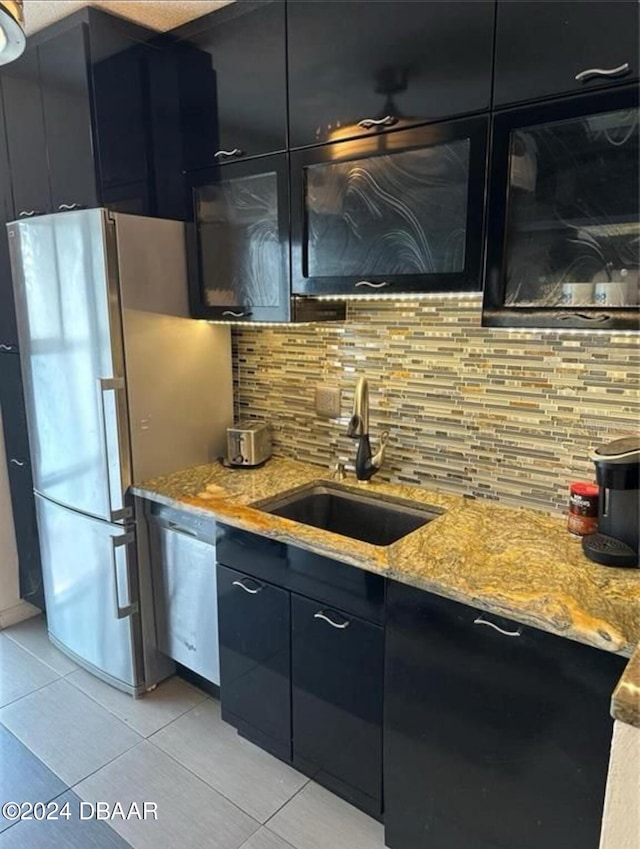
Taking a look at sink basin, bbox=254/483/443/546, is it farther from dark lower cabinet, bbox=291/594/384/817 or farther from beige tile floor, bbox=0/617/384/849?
beige tile floor, bbox=0/617/384/849

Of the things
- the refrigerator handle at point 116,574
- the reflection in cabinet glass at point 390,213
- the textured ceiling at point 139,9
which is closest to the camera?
the reflection in cabinet glass at point 390,213

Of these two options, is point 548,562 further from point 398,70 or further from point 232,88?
point 232,88

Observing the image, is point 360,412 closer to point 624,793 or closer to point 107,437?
point 107,437

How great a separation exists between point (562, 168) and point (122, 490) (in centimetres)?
176

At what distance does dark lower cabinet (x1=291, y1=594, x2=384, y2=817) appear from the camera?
5.22 ft

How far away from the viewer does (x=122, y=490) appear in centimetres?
212

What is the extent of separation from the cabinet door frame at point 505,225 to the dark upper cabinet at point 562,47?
29mm

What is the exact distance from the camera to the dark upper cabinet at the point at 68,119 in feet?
6.57

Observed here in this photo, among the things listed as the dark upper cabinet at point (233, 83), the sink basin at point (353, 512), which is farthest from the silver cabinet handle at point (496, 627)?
the dark upper cabinet at point (233, 83)

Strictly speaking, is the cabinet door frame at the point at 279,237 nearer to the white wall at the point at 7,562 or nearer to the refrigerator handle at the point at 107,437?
the refrigerator handle at the point at 107,437

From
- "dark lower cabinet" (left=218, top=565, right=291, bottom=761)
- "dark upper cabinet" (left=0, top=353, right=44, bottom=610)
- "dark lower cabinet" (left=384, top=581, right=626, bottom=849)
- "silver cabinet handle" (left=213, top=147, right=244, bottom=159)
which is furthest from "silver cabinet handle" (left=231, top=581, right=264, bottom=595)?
"silver cabinet handle" (left=213, top=147, right=244, bottom=159)

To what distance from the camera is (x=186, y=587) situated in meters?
2.11

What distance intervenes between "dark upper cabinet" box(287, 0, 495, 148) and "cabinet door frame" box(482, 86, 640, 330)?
12 cm

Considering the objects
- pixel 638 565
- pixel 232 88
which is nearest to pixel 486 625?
Answer: pixel 638 565
